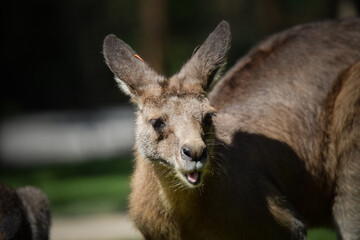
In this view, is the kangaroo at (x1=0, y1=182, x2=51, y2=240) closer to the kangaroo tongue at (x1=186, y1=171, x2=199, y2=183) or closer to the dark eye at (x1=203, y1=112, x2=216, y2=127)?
the kangaroo tongue at (x1=186, y1=171, x2=199, y2=183)

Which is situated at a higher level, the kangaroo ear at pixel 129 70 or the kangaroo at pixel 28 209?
the kangaroo ear at pixel 129 70

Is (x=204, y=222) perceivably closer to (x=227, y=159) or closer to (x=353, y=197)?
(x=227, y=159)

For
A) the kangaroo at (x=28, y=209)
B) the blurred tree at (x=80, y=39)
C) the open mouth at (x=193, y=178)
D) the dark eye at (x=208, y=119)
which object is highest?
the blurred tree at (x=80, y=39)

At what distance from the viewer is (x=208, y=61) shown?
654 centimetres

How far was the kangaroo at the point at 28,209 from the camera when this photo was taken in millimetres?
7668

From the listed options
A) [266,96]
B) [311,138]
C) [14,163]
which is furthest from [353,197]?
[14,163]

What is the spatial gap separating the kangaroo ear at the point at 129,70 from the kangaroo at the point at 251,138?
1cm

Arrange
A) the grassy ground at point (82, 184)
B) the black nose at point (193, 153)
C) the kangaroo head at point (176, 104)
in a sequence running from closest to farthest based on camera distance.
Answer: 1. the black nose at point (193, 153)
2. the kangaroo head at point (176, 104)
3. the grassy ground at point (82, 184)

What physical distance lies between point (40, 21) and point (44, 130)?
6.98 meters

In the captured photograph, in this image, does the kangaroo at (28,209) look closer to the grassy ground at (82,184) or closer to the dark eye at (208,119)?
the dark eye at (208,119)

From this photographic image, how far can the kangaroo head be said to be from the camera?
584 cm

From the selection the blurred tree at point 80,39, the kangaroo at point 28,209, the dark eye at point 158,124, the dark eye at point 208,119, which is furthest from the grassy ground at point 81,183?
the blurred tree at point 80,39

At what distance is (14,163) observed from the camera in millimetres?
23047

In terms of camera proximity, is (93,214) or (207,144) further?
(93,214)
